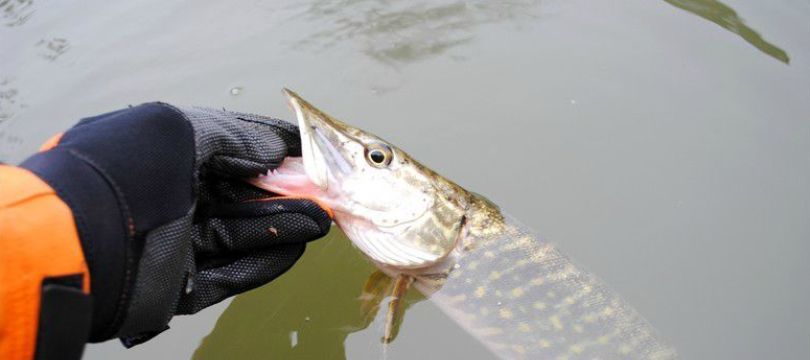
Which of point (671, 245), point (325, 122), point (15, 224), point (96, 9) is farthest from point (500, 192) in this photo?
point (96, 9)

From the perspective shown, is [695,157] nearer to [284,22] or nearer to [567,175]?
[567,175]

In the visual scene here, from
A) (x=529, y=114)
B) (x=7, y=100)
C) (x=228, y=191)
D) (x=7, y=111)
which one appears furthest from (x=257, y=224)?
(x=7, y=100)

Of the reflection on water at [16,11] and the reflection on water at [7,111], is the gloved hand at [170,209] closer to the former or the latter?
the reflection on water at [7,111]

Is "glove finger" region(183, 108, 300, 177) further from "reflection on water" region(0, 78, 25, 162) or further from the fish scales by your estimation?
"reflection on water" region(0, 78, 25, 162)

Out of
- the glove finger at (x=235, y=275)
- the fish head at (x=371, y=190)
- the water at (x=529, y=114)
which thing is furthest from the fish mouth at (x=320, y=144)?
the water at (x=529, y=114)

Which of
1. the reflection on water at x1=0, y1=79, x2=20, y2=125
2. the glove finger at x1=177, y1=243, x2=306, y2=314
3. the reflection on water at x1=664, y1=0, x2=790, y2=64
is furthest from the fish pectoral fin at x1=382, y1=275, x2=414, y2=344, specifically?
the reflection on water at x1=664, y1=0, x2=790, y2=64

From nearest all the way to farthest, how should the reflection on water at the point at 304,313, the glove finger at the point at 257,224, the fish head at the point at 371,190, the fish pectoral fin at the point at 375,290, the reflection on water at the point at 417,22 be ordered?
the glove finger at the point at 257,224
the fish head at the point at 371,190
the fish pectoral fin at the point at 375,290
the reflection on water at the point at 304,313
the reflection on water at the point at 417,22
